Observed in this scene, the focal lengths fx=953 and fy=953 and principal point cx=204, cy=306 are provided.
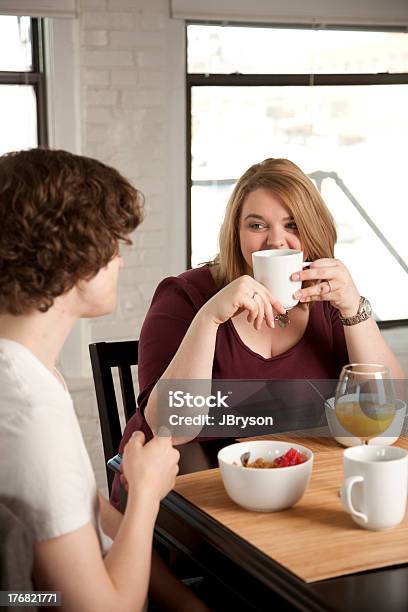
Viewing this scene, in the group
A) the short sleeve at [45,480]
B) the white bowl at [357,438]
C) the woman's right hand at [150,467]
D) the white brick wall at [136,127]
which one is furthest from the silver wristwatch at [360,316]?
the white brick wall at [136,127]

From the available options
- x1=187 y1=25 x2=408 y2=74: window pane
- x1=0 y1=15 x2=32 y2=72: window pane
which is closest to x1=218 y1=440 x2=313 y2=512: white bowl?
x1=0 y1=15 x2=32 y2=72: window pane

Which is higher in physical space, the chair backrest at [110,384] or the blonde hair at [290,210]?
the blonde hair at [290,210]

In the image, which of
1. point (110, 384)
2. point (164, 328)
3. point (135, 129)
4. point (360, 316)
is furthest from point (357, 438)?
point (135, 129)

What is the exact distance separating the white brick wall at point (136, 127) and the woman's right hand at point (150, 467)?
2.34m

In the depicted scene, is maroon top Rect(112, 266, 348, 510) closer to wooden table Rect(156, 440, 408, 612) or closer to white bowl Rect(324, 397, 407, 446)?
→ white bowl Rect(324, 397, 407, 446)

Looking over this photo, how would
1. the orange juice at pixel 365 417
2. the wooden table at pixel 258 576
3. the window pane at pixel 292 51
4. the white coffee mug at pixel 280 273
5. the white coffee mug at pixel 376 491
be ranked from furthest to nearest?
the window pane at pixel 292 51
the white coffee mug at pixel 280 273
the orange juice at pixel 365 417
the white coffee mug at pixel 376 491
the wooden table at pixel 258 576

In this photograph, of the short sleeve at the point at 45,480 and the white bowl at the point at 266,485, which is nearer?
the short sleeve at the point at 45,480

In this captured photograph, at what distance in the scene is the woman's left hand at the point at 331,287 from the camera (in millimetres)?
2051

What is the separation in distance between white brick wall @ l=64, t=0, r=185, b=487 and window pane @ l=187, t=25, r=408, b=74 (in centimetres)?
18

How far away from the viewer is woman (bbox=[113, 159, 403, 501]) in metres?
2.17

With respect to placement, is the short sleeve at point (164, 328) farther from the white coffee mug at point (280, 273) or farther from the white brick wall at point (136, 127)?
the white brick wall at point (136, 127)

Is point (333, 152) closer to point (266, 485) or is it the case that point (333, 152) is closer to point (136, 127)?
point (136, 127)

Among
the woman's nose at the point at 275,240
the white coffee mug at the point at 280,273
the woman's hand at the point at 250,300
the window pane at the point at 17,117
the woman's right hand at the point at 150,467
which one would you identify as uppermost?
the window pane at the point at 17,117

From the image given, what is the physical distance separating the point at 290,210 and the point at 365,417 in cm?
69
